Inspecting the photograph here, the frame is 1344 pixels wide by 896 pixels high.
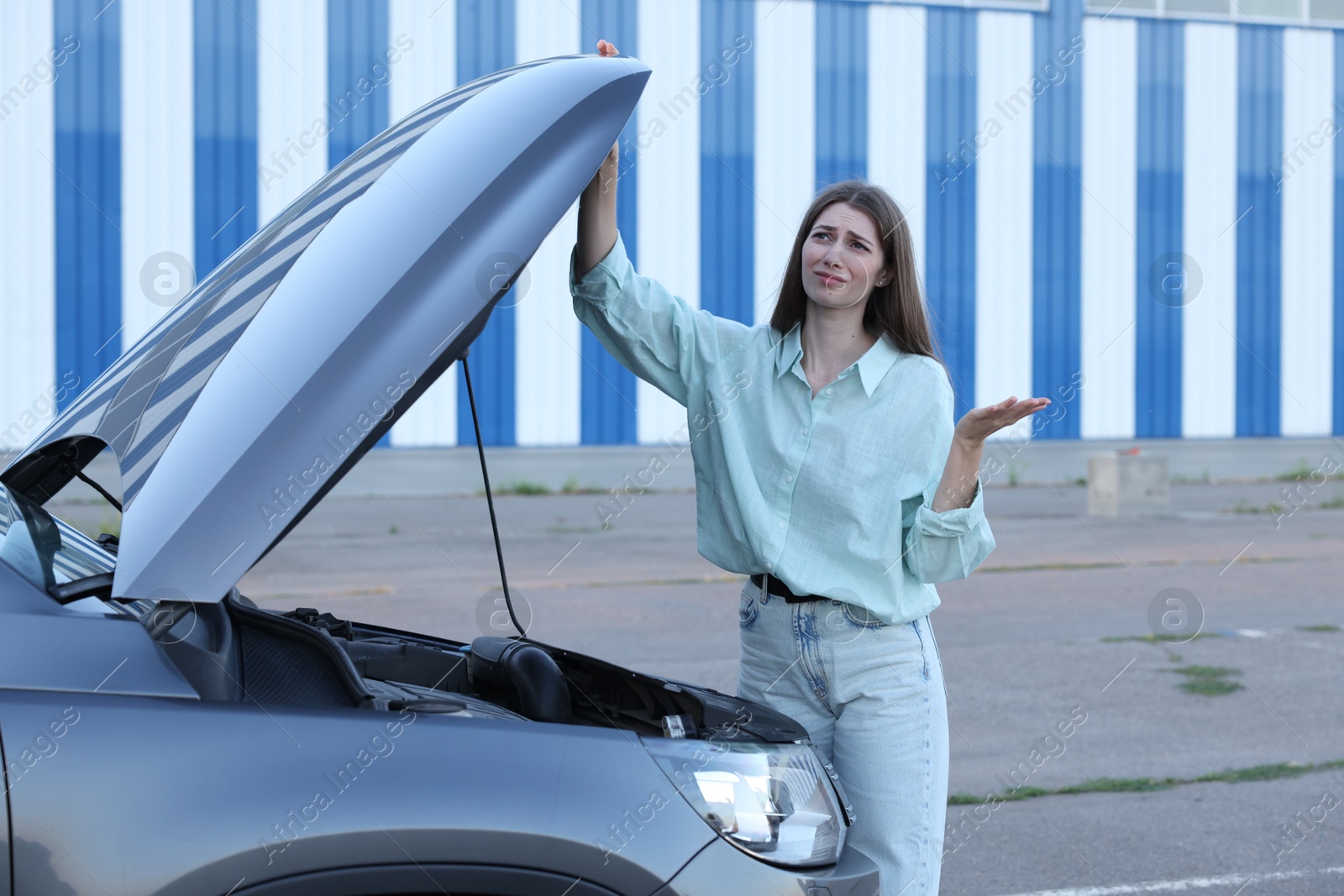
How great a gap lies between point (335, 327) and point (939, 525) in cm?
124

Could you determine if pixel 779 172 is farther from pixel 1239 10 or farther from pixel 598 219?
pixel 598 219

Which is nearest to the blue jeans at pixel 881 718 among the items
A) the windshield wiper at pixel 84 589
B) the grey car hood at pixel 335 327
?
the grey car hood at pixel 335 327

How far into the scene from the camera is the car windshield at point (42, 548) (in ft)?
6.21

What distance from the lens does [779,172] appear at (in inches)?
742

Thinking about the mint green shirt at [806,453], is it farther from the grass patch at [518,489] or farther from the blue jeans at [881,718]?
the grass patch at [518,489]

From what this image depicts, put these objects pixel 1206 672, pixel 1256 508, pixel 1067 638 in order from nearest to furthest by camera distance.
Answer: pixel 1206 672
pixel 1067 638
pixel 1256 508

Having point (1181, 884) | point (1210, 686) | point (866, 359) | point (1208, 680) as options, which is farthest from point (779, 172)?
point (866, 359)

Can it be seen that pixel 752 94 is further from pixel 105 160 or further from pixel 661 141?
pixel 105 160

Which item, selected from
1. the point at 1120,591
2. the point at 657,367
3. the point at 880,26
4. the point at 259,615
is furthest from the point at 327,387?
the point at 880,26

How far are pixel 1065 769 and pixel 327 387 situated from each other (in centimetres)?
426

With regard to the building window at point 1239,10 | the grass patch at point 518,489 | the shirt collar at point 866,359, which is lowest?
the grass patch at point 518,489

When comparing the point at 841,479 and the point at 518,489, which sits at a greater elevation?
the point at 841,479

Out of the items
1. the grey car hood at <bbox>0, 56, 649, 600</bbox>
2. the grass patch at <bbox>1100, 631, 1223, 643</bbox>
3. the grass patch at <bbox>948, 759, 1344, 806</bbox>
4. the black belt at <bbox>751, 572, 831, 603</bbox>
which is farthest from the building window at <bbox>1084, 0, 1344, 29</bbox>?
the grey car hood at <bbox>0, 56, 649, 600</bbox>

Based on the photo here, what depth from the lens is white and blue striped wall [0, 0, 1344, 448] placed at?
1681 centimetres
